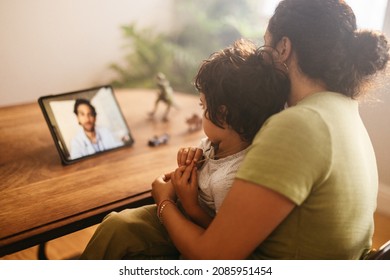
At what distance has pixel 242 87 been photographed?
107 centimetres

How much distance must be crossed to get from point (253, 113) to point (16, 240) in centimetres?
65

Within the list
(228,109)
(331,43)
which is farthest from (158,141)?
(331,43)

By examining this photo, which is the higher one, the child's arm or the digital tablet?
the digital tablet

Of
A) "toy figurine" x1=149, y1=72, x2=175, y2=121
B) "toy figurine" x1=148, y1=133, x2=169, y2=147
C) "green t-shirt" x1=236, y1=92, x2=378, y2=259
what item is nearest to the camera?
"green t-shirt" x1=236, y1=92, x2=378, y2=259

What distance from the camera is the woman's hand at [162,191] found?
1.19 metres

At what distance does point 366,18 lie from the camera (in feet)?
7.66

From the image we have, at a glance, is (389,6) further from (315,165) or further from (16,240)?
(16,240)

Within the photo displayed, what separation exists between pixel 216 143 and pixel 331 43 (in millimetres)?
399

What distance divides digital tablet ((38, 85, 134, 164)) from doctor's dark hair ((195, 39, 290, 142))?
60 cm

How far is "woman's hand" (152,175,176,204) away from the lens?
46.7 inches

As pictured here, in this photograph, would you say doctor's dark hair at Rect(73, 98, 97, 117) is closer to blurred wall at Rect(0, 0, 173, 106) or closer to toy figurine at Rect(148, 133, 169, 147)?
toy figurine at Rect(148, 133, 169, 147)

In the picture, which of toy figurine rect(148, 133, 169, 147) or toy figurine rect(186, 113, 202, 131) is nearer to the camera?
toy figurine rect(148, 133, 169, 147)

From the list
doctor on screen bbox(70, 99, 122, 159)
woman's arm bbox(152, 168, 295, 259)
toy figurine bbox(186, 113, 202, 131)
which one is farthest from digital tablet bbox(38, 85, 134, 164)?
woman's arm bbox(152, 168, 295, 259)

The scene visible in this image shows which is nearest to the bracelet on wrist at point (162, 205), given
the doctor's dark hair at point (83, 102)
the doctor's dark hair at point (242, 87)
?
the doctor's dark hair at point (242, 87)
